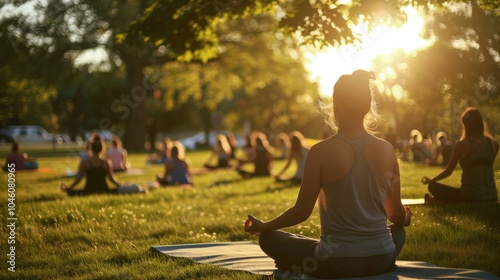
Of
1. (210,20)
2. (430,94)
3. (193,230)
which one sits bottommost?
(193,230)

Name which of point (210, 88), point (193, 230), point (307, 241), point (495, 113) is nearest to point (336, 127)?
point (307, 241)

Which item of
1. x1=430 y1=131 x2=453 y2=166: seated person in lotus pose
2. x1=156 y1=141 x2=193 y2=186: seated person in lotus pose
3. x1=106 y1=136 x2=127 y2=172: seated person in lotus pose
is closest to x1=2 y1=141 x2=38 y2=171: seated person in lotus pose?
x1=106 y1=136 x2=127 y2=172: seated person in lotus pose

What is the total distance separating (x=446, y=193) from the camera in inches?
358

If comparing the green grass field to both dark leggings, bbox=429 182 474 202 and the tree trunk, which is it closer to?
dark leggings, bbox=429 182 474 202

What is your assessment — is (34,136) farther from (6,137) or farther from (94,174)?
(94,174)

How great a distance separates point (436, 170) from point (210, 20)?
5703mm

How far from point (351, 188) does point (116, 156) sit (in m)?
19.0

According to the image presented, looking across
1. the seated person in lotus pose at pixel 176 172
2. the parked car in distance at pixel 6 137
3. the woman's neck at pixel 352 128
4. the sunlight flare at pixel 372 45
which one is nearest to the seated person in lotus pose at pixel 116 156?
the seated person in lotus pose at pixel 176 172

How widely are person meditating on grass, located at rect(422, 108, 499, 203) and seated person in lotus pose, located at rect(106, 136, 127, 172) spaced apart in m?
15.5

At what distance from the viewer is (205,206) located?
39.0 ft

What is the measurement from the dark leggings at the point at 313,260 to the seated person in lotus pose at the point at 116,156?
1731 centimetres

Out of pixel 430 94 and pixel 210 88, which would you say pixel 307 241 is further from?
pixel 210 88

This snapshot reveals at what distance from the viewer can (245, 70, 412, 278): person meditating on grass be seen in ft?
15.6

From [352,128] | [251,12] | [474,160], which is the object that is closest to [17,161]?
[251,12]
